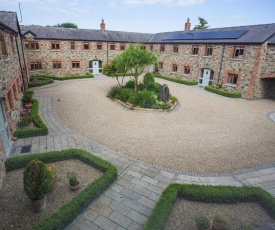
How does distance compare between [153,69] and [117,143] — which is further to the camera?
[153,69]

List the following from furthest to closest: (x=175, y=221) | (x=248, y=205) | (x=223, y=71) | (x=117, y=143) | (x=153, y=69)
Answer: (x=153, y=69) → (x=223, y=71) → (x=117, y=143) → (x=248, y=205) → (x=175, y=221)

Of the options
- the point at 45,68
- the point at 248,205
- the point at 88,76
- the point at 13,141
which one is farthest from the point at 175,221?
the point at 45,68

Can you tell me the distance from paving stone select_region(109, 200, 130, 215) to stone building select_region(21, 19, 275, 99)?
20.4 metres

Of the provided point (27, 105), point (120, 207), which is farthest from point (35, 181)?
point (27, 105)

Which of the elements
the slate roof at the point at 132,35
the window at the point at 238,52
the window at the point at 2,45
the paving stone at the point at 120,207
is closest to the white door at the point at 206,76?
the slate roof at the point at 132,35

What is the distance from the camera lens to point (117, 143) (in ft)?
35.3

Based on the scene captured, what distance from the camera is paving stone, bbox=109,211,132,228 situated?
578cm

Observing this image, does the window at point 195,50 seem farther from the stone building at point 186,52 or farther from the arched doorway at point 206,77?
the arched doorway at point 206,77

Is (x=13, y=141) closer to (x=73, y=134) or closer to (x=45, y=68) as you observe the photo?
(x=73, y=134)

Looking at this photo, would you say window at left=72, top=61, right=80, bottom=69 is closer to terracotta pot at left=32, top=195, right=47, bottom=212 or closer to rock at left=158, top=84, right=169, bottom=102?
rock at left=158, top=84, right=169, bottom=102

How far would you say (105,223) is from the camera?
577cm

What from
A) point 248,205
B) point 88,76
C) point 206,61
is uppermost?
point 206,61

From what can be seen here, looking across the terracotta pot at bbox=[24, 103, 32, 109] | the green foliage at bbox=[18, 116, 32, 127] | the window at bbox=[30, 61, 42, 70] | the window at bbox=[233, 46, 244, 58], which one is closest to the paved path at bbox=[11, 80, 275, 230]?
the green foliage at bbox=[18, 116, 32, 127]

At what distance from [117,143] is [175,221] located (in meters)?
5.61
